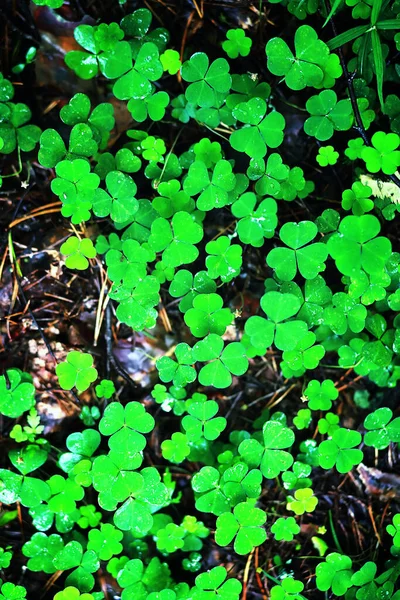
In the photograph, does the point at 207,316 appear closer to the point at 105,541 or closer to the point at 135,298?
the point at 135,298

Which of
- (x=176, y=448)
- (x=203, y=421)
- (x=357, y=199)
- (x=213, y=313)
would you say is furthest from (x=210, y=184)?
(x=176, y=448)

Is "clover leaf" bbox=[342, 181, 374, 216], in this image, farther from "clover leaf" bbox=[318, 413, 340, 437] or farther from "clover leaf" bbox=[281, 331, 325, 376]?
"clover leaf" bbox=[318, 413, 340, 437]

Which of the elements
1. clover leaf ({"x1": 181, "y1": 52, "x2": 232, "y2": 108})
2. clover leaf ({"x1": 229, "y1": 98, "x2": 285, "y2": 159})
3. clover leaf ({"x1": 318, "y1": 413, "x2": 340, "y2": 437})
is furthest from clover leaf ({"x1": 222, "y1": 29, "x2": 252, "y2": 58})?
clover leaf ({"x1": 318, "y1": 413, "x2": 340, "y2": 437})

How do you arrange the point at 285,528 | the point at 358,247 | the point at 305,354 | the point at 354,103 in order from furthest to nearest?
→ the point at 285,528
the point at 305,354
the point at 354,103
the point at 358,247

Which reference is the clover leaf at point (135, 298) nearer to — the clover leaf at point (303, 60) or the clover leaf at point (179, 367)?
the clover leaf at point (179, 367)

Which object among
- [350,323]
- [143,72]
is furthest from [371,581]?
[143,72]

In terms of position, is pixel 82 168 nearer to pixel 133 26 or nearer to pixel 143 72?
pixel 143 72

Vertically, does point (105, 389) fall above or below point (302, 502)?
above
